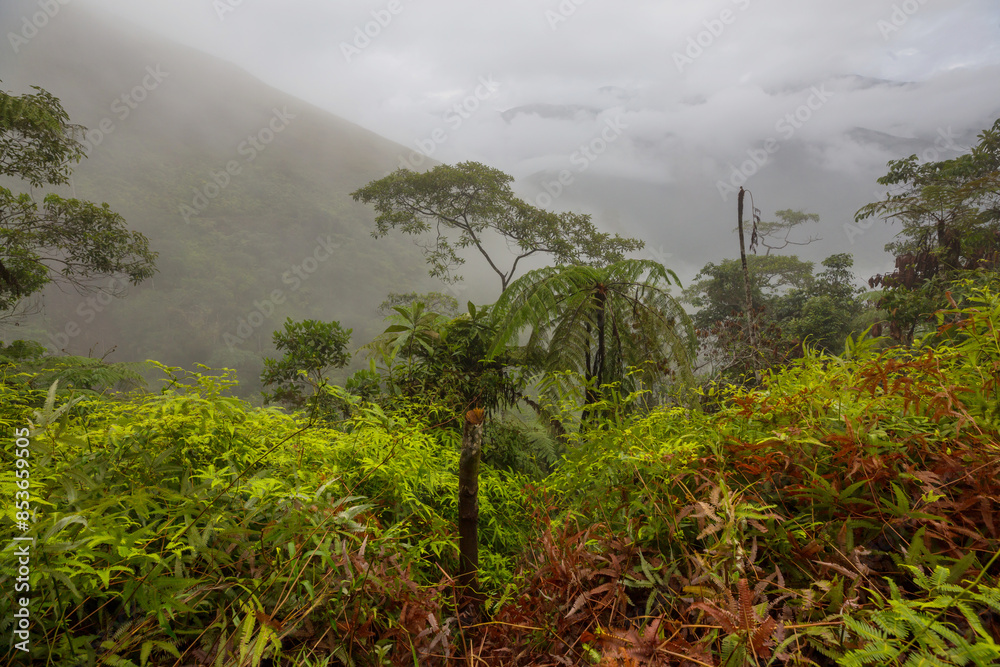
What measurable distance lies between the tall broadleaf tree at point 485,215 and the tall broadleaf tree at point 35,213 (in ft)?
21.8

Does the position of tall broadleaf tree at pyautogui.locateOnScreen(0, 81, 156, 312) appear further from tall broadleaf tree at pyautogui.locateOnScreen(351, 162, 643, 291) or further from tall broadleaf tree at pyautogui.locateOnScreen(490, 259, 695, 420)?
tall broadleaf tree at pyautogui.locateOnScreen(490, 259, 695, 420)

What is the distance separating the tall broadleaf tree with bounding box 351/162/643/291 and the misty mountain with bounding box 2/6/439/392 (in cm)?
2535

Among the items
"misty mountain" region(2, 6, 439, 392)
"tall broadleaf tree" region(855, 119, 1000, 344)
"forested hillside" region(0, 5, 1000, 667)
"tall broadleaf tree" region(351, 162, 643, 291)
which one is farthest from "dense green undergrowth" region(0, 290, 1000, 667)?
"misty mountain" region(2, 6, 439, 392)

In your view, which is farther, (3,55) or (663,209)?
(663,209)

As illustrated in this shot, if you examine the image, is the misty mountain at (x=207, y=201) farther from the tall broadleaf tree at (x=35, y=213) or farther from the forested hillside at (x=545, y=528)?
the forested hillside at (x=545, y=528)

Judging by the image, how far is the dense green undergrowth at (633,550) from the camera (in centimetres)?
63

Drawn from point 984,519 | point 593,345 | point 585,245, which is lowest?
point 984,519

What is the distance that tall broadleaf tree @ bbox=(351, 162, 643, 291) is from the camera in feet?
43.6

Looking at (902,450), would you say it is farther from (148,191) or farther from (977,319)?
(148,191)

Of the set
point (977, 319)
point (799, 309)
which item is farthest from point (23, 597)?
point (799, 309)

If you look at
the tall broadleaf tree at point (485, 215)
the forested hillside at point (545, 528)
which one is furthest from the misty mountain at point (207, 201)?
the forested hillside at point (545, 528)

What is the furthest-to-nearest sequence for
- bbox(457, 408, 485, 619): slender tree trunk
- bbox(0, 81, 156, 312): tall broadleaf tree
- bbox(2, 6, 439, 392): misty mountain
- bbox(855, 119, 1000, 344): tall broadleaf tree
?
bbox(2, 6, 439, 392): misty mountain
bbox(855, 119, 1000, 344): tall broadleaf tree
bbox(0, 81, 156, 312): tall broadleaf tree
bbox(457, 408, 485, 619): slender tree trunk

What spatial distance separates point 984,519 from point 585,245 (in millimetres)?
13149

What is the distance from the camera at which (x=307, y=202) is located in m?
60.3
